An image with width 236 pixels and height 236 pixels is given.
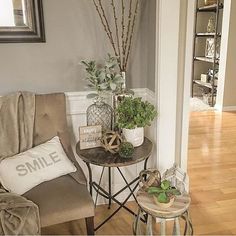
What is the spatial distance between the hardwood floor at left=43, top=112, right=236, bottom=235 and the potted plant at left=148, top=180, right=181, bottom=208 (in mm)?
592

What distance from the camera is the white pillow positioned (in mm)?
1629

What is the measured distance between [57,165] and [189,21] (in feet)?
3.89

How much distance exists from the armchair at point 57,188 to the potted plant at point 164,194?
1.15 ft

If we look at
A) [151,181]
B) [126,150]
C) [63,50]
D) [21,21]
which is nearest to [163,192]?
[151,181]

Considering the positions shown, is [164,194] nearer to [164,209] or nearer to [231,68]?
[164,209]

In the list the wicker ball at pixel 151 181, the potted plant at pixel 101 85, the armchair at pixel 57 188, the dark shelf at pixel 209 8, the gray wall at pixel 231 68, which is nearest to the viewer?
the armchair at pixel 57 188

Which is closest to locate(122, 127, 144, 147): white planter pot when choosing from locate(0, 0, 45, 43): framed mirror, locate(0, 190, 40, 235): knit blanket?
locate(0, 190, 40, 235): knit blanket

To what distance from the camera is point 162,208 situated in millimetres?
1504

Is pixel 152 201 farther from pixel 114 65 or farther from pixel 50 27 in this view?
pixel 50 27

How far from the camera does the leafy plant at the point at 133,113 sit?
1.77 m

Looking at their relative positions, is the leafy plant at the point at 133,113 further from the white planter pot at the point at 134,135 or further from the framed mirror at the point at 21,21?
the framed mirror at the point at 21,21

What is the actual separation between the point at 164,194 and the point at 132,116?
0.50 m

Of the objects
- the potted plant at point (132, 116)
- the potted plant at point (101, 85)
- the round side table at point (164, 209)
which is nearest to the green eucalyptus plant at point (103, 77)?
the potted plant at point (101, 85)

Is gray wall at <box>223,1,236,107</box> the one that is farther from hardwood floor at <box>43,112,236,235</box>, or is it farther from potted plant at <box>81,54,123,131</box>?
potted plant at <box>81,54,123,131</box>
